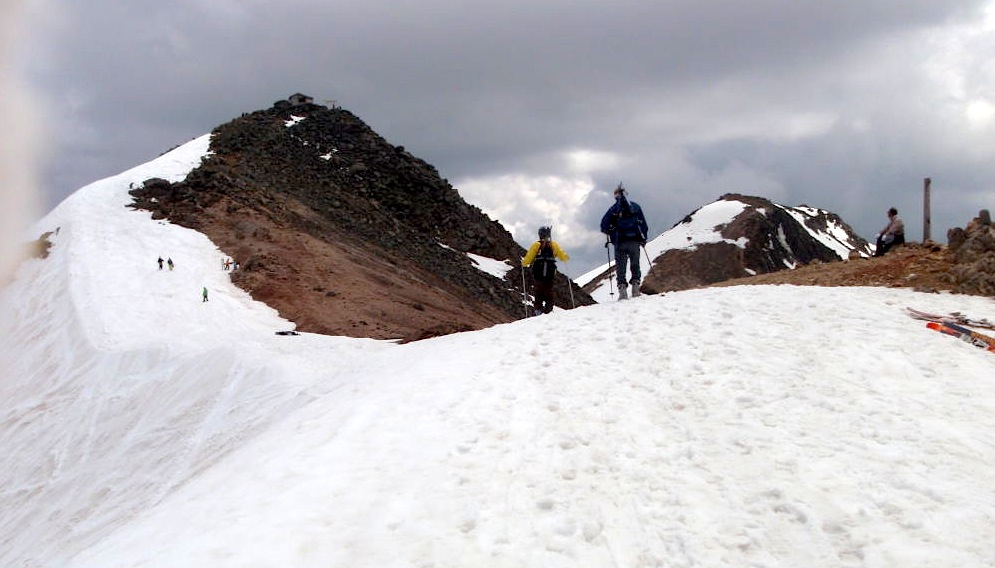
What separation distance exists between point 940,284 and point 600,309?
7894 mm

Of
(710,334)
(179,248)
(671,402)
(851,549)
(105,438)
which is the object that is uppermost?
(179,248)

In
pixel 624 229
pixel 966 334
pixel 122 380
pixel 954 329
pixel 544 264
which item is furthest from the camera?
pixel 122 380

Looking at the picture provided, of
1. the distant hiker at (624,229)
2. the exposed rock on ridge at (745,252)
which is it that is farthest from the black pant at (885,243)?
the exposed rock on ridge at (745,252)

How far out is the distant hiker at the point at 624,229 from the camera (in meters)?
15.8

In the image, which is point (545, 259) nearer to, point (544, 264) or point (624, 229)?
point (544, 264)

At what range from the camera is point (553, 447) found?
7.84 m

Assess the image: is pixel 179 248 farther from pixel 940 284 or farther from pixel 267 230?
pixel 940 284

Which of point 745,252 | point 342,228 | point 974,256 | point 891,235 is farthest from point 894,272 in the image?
point 745,252

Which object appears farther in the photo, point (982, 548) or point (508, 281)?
point (508, 281)

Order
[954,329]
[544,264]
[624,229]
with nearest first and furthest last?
[954,329] → [624,229] → [544,264]

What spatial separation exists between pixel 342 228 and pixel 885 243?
28383mm

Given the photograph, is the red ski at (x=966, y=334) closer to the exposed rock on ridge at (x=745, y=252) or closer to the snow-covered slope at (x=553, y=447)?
the snow-covered slope at (x=553, y=447)

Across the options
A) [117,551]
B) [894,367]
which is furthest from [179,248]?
[894,367]

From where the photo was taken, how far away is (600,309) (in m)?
14.5
